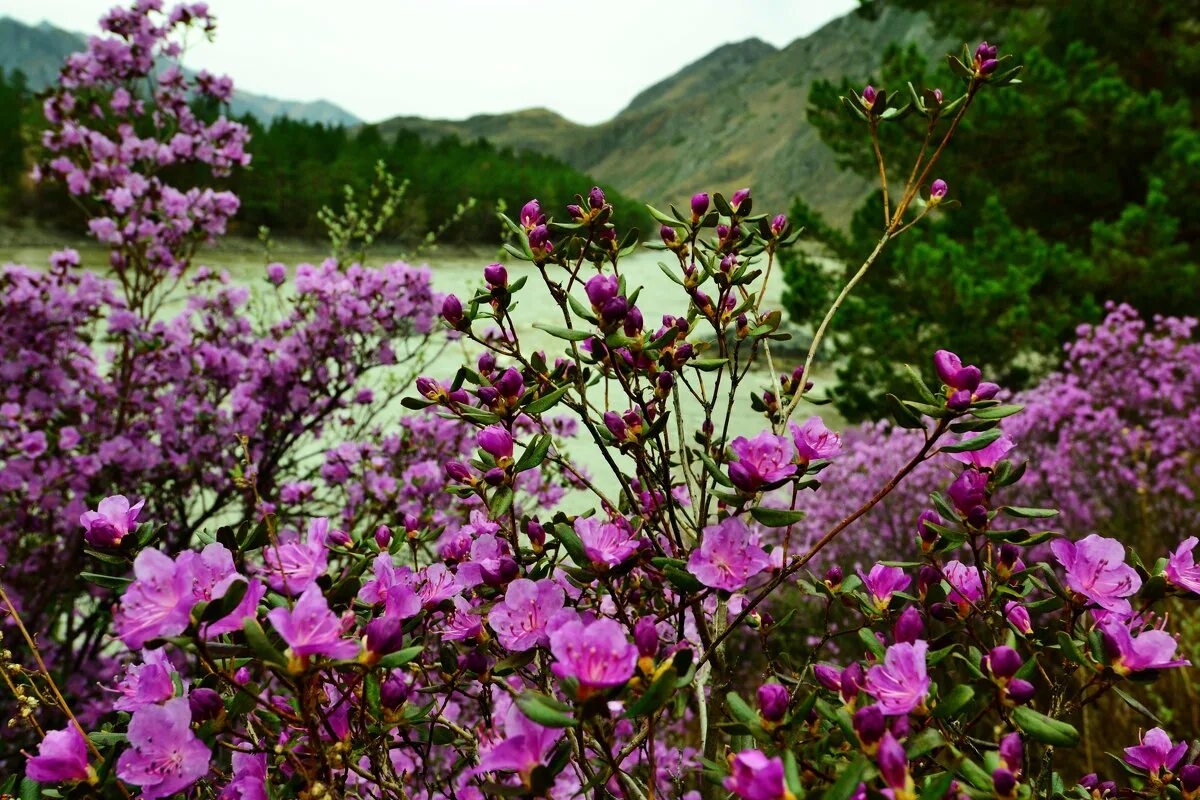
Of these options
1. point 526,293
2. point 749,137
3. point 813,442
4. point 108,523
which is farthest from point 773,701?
point 749,137

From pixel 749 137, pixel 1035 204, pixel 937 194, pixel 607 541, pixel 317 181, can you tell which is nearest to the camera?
pixel 607 541

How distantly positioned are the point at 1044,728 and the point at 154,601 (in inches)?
34.5

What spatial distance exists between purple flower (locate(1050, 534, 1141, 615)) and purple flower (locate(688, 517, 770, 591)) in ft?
1.26

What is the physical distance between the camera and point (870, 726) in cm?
64

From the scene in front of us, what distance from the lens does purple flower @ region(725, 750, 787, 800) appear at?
22.2 inches

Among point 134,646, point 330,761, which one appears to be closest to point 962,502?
point 330,761

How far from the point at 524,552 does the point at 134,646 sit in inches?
19.6

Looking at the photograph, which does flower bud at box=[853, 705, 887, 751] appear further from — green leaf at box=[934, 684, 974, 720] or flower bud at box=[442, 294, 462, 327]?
flower bud at box=[442, 294, 462, 327]

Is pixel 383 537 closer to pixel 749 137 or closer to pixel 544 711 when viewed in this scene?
pixel 544 711

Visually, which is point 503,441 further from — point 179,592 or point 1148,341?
point 1148,341

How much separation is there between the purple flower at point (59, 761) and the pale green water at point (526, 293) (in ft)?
2.36

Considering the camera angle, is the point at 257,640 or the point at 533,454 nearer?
the point at 257,640

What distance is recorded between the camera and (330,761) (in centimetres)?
72

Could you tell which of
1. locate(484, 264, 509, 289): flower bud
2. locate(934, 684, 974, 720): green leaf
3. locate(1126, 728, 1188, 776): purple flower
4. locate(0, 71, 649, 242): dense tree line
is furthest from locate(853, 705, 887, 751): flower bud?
locate(0, 71, 649, 242): dense tree line
